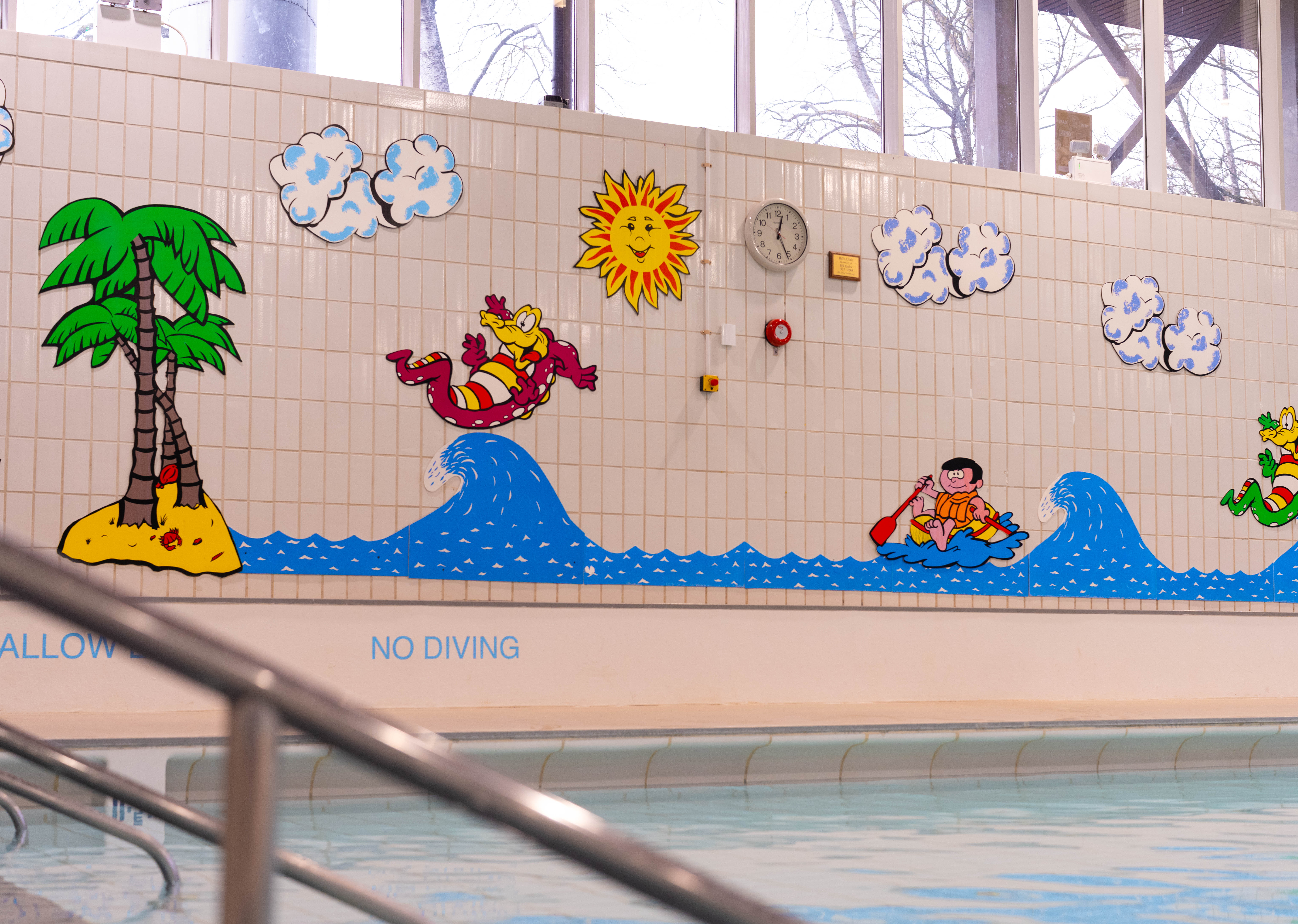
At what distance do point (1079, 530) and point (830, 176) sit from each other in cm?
229

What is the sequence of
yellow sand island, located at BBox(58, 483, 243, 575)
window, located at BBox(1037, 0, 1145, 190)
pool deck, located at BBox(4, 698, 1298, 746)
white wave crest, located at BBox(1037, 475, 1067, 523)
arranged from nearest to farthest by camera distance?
pool deck, located at BBox(4, 698, 1298, 746)
yellow sand island, located at BBox(58, 483, 243, 575)
white wave crest, located at BBox(1037, 475, 1067, 523)
window, located at BBox(1037, 0, 1145, 190)

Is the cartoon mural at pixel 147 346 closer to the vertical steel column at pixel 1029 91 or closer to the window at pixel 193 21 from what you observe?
the window at pixel 193 21

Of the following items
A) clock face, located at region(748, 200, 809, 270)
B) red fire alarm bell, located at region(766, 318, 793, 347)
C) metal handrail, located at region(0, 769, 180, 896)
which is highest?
clock face, located at region(748, 200, 809, 270)

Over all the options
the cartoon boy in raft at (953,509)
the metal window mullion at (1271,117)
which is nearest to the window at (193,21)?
the cartoon boy in raft at (953,509)

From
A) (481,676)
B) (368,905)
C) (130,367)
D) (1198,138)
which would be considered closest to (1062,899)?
(368,905)

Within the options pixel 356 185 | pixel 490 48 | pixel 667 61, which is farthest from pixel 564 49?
pixel 356 185

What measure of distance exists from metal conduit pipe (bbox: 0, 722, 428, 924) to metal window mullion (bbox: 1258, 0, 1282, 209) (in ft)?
25.6

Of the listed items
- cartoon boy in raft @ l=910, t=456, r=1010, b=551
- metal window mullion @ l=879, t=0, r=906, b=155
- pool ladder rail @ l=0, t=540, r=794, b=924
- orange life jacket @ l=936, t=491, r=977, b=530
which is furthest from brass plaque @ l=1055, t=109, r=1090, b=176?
pool ladder rail @ l=0, t=540, r=794, b=924

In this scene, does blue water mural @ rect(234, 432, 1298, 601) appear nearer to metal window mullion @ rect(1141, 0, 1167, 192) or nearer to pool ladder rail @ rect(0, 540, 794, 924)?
metal window mullion @ rect(1141, 0, 1167, 192)

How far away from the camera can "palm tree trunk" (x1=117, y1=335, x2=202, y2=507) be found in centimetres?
545

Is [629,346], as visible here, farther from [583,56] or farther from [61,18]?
[61,18]

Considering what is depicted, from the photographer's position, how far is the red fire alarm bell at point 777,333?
6.46 m

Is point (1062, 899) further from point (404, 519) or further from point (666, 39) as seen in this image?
point (666, 39)

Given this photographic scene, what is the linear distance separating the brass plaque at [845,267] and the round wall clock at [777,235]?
145 mm
